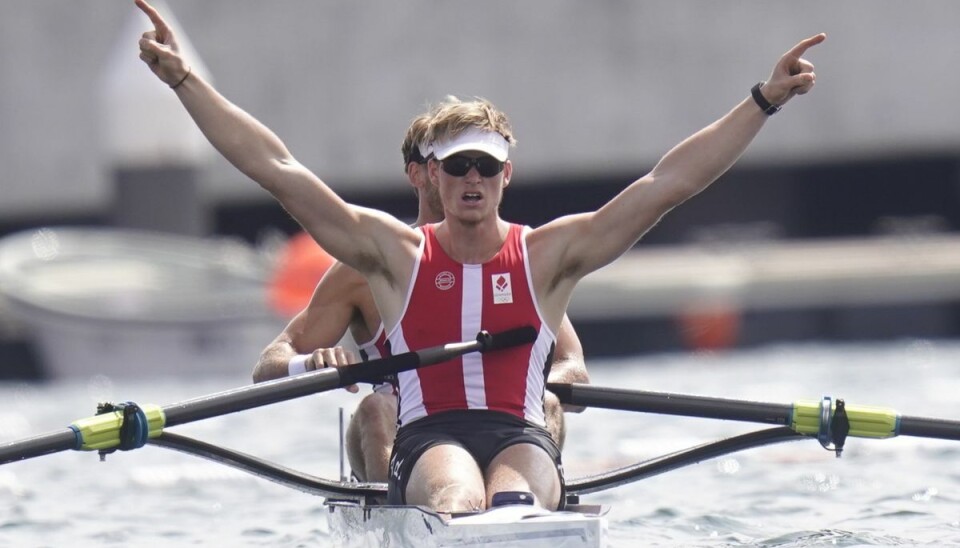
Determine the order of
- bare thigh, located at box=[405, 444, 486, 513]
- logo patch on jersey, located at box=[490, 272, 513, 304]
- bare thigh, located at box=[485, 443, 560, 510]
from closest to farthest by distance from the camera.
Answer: bare thigh, located at box=[405, 444, 486, 513]
bare thigh, located at box=[485, 443, 560, 510]
logo patch on jersey, located at box=[490, 272, 513, 304]

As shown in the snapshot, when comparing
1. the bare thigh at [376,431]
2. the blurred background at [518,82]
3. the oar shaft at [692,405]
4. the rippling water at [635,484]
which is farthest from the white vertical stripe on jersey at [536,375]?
the blurred background at [518,82]

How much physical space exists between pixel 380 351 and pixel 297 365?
0.41 metres

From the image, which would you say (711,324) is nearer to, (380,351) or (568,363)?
(568,363)

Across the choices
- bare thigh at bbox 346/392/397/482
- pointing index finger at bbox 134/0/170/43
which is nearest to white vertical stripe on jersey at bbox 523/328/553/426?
bare thigh at bbox 346/392/397/482

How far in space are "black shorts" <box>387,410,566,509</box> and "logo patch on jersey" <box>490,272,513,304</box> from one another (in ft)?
1.22

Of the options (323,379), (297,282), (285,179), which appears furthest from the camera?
(297,282)

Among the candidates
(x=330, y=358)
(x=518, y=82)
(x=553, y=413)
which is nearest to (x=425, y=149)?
(x=330, y=358)

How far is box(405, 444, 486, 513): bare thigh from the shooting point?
5.20m

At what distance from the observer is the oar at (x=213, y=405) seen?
5562 mm

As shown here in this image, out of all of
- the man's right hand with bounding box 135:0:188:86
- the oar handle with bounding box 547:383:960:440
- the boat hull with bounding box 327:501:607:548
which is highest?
the man's right hand with bounding box 135:0:188:86

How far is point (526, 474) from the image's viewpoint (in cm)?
539

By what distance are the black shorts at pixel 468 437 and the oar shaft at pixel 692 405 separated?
520mm

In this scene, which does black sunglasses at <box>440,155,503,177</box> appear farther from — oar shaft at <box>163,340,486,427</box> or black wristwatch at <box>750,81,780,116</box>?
black wristwatch at <box>750,81,780,116</box>

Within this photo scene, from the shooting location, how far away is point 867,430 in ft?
20.0
